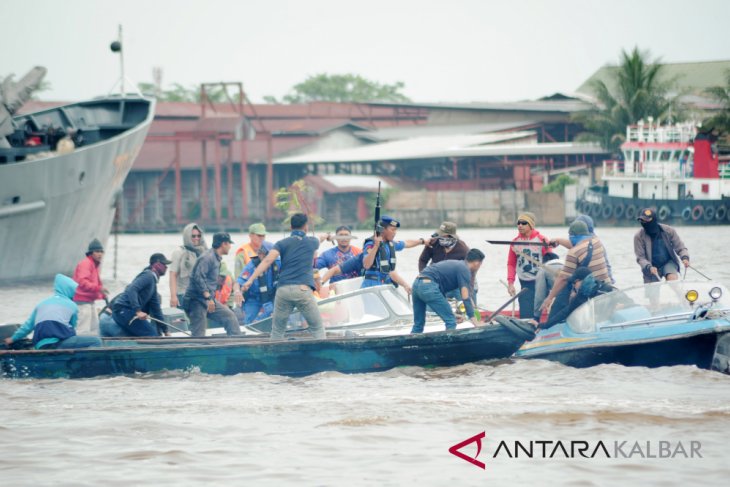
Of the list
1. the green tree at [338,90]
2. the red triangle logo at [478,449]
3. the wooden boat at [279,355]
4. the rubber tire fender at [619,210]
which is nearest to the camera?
the red triangle logo at [478,449]

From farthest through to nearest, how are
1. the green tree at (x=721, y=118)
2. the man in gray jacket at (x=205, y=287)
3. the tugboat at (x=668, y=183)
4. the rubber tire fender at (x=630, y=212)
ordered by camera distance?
the green tree at (x=721, y=118) → the rubber tire fender at (x=630, y=212) → the tugboat at (x=668, y=183) → the man in gray jacket at (x=205, y=287)

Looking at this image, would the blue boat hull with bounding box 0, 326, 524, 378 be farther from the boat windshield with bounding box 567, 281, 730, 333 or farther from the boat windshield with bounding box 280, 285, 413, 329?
the boat windshield with bounding box 280, 285, 413, 329

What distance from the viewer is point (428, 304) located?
1343 centimetres

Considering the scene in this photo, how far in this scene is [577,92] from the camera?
266ft

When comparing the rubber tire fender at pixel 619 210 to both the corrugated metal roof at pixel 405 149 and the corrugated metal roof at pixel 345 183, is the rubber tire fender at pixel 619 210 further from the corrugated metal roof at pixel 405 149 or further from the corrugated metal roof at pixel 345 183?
the corrugated metal roof at pixel 345 183

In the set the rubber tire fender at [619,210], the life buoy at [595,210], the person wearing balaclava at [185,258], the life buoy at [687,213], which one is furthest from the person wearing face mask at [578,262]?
the life buoy at [595,210]

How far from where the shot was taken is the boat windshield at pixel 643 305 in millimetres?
13023

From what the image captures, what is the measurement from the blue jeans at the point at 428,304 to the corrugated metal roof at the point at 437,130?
55056 mm

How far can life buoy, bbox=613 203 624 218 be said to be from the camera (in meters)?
54.4

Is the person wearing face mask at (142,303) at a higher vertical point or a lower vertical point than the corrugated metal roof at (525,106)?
lower

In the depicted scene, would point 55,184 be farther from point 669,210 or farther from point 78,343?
point 669,210

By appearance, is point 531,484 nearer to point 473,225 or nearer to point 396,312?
point 396,312

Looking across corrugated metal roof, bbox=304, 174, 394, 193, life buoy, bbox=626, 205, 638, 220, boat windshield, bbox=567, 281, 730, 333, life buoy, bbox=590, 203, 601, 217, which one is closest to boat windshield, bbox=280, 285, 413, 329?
boat windshield, bbox=567, 281, 730, 333

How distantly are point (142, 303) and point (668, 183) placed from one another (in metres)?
43.4
